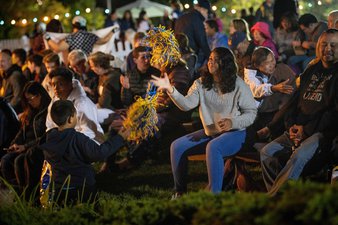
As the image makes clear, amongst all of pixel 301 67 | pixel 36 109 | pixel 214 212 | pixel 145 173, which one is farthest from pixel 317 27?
pixel 214 212

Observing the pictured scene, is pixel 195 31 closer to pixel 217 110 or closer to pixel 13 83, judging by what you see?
pixel 13 83

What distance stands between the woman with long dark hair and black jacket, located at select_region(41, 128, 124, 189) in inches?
81.3

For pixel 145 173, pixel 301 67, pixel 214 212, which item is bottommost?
pixel 145 173

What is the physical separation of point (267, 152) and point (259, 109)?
136cm

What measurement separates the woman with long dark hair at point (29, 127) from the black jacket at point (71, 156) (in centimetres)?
207

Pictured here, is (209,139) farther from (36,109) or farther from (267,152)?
(36,109)

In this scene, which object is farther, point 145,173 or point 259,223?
point 145,173

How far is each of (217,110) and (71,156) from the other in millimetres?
1737

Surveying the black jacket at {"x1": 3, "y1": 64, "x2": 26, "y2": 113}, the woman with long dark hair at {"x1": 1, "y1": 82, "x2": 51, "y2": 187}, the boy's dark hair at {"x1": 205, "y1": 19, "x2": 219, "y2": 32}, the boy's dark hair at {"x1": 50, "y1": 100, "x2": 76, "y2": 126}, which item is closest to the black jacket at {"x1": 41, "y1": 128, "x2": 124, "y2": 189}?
the boy's dark hair at {"x1": 50, "y1": 100, "x2": 76, "y2": 126}

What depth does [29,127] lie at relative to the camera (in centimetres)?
990

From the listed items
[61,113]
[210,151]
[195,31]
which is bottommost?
[210,151]

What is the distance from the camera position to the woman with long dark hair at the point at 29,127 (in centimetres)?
979

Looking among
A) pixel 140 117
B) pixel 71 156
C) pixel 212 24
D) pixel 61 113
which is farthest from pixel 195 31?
pixel 71 156

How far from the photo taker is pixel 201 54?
486 inches
